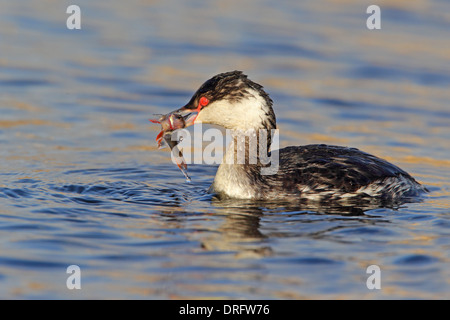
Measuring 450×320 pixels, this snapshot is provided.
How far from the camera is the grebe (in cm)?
996

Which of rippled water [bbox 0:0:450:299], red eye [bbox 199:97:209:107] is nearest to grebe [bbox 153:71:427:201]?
red eye [bbox 199:97:209:107]

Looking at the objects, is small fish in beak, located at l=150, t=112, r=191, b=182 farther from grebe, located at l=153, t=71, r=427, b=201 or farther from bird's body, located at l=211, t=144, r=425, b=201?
bird's body, located at l=211, t=144, r=425, b=201

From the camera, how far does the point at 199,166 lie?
38.8 feet

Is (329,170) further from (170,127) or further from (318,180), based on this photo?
(170,127)

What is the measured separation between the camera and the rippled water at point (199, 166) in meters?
7.60

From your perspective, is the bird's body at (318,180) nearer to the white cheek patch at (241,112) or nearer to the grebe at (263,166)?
the grebe at (263,166)

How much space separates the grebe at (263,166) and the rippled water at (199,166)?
31 centimetres

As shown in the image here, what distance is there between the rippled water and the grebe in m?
0.31

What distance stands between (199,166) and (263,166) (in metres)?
1.78

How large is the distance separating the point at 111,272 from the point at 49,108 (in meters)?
7.25

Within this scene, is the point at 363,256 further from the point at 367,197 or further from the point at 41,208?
the point at 41,208

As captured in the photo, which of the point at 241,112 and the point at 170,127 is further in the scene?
the point at 241,112

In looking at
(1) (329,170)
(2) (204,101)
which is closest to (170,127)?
(2) (204,101)

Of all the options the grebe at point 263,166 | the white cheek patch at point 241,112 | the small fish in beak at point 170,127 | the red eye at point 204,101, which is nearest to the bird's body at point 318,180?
the grebe at point 263,166
